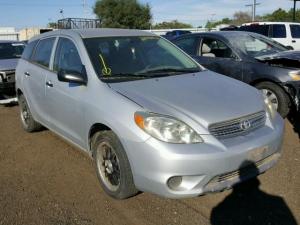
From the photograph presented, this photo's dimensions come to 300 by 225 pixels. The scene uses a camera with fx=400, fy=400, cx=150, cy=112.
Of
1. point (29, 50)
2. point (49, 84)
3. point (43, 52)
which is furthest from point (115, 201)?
point (29, 50)

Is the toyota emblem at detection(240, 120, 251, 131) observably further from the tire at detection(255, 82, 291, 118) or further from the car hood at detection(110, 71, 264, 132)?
the tire at detection(255, 82, 291, 118)

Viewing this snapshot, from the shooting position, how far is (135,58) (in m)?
4.80

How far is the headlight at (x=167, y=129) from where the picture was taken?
3.48 m

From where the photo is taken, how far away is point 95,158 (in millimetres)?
4301

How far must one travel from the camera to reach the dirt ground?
3.68 m

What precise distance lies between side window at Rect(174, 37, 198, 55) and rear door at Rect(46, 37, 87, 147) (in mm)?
3727

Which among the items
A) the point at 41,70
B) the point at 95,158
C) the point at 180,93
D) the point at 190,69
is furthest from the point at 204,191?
the point at 41,70

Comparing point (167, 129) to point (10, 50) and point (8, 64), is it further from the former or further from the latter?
point (10, 50)

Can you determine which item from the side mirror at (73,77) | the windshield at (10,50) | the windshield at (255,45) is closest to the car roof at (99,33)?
the side mirror at (73,77)

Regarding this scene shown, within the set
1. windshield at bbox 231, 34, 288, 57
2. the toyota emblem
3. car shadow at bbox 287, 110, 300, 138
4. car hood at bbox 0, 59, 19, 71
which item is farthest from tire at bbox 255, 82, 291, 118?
car hood at bbox 0, 59, 19, 71

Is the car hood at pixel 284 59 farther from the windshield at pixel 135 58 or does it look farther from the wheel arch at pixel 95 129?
the wheel arch at pixel 95 129

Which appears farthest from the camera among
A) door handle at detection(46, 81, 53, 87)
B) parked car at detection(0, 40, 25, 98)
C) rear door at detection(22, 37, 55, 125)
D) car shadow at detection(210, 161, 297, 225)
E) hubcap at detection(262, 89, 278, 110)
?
parked car at detection(0, 40, 25, 98)

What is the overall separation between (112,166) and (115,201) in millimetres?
357

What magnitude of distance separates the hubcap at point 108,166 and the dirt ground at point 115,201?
0.52 ft
